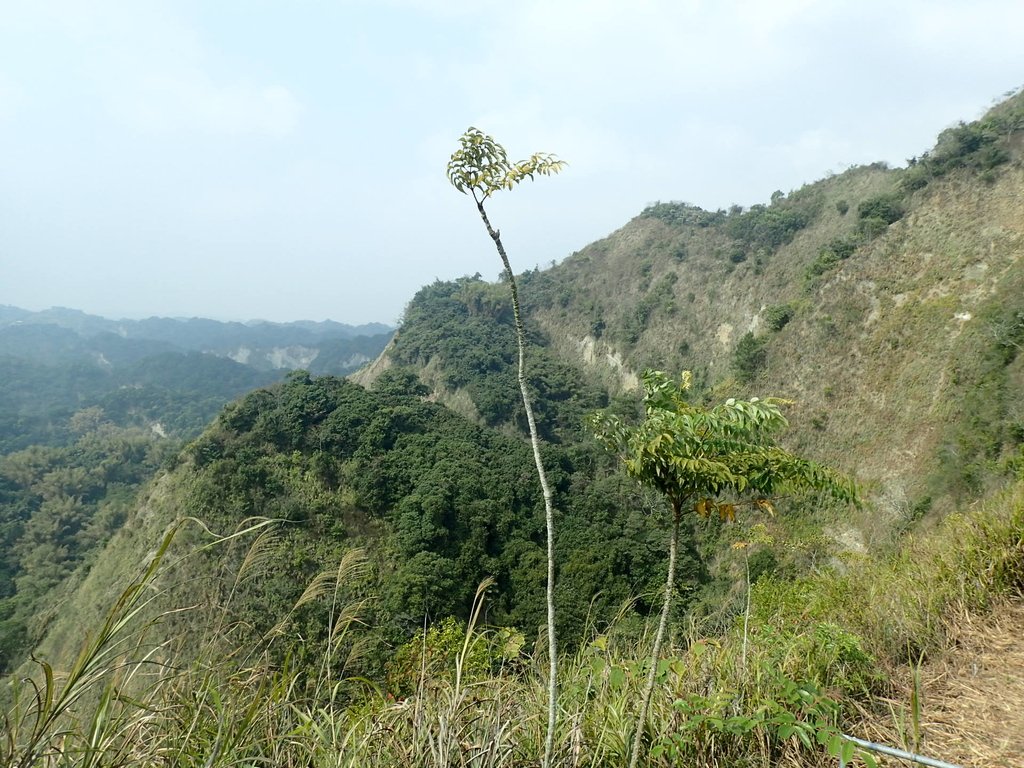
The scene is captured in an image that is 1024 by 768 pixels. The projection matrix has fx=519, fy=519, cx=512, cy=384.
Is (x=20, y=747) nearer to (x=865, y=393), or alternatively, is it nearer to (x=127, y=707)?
(x=127, y=707)

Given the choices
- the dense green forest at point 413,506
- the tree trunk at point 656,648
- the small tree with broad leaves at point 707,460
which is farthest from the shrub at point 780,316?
the tree trunk at point 656,648

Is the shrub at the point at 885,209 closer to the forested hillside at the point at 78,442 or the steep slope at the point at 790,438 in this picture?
the steep slope at the point at 790,438

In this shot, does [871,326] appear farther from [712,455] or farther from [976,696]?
[712,455]

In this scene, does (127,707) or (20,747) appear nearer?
(20,747)

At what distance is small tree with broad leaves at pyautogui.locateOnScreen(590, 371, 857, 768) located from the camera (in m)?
2.18

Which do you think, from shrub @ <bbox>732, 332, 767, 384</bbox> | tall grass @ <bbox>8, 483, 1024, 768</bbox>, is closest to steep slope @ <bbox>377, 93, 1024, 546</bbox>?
shrub @ <bbox>732, 332, 767, 384</bbox>

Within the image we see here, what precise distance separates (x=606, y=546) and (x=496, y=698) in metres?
21.8

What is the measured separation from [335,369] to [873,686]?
167m

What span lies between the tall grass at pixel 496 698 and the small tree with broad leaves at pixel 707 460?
0.49m

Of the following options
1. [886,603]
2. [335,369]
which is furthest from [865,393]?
[335,369]

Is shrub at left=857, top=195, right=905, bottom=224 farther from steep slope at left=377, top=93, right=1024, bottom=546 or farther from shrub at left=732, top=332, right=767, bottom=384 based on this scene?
shrub at left=732, top=332, right=767, bottom=384

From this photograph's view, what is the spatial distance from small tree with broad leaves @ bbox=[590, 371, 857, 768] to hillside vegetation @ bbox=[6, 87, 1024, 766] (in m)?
0.20

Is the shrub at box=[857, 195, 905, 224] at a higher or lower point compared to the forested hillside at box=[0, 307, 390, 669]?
higher

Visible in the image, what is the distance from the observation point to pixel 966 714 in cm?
274
